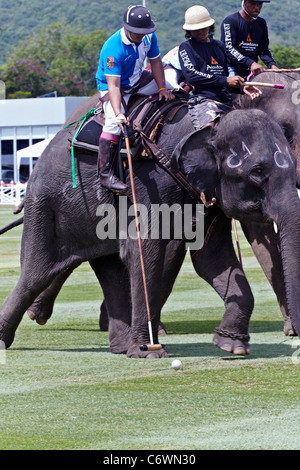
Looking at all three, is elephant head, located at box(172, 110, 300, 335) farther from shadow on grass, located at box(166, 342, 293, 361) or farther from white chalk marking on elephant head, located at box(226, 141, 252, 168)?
shadow on grass, located at box(166, 342, 293, 361)

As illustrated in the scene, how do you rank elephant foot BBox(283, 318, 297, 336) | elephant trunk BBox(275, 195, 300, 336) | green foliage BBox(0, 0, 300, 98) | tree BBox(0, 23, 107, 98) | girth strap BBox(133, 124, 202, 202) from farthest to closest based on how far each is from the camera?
1. green foliage BBox(0, 0, 300, 98)
2. tree BBox(0, 23, 107, 98)
3. elephant foot BBox(283, 318, 297, 336)
4. girth strap BBox(133, 124, 202, 202)
5. elephant trunk BBox(275, 195, 300, 336)

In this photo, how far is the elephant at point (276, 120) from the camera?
11.2 m

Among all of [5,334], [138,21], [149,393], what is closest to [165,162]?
[138,21]

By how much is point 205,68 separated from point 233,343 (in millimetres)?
2648

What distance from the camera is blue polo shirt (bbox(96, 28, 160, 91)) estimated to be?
10156 mm

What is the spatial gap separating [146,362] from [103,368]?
0.44 meters

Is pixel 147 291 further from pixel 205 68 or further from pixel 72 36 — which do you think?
pixel 72 36

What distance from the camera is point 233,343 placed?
32.3 ft

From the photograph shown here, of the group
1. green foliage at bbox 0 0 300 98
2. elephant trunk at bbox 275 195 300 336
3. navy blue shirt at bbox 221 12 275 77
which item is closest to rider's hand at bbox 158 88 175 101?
navy blue shirt at bbox 221 12 275 77

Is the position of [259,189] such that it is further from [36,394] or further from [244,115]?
[36,394]

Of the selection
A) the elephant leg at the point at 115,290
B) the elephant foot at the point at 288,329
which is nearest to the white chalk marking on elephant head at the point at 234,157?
the elephant leg at the point at 115,290

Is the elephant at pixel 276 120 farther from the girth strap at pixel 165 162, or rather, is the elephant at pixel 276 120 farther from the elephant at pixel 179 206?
the girth strap at pixel 165 162

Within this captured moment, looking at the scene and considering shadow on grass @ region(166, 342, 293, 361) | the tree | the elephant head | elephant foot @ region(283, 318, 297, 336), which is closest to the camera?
the elephant head

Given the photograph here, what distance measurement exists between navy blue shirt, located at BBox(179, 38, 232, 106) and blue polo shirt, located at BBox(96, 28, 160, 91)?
12.6 inches
